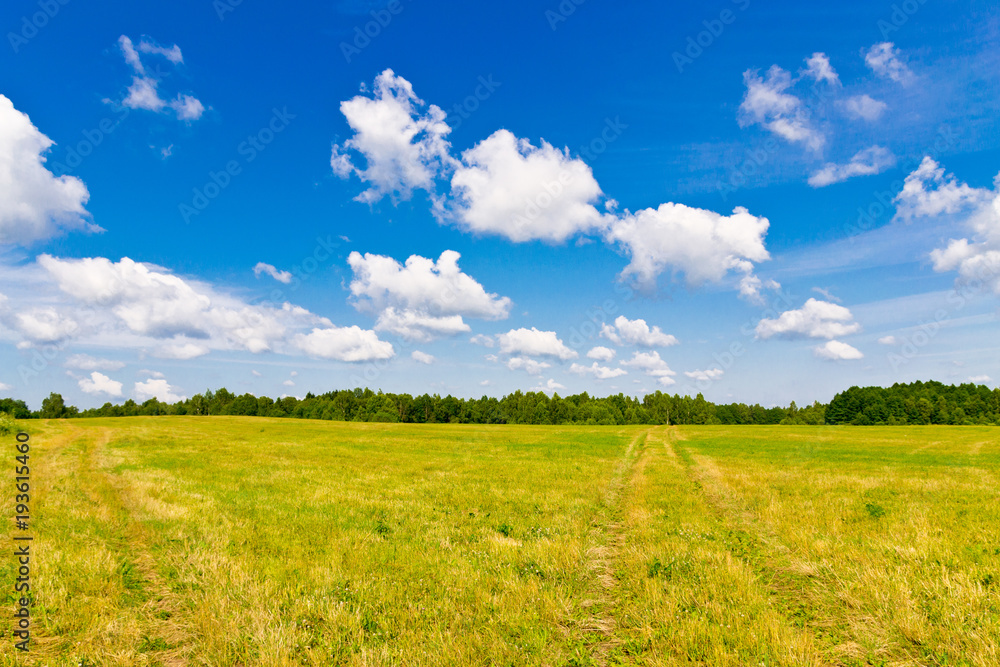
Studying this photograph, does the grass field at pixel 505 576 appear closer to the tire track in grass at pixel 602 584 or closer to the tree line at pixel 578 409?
the tire track in grass at pixel 602 584

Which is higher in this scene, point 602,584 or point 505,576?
point 505,576

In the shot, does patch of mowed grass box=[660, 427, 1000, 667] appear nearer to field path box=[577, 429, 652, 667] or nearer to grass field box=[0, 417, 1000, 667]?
grass field box=[0, 417, 1000, 667]

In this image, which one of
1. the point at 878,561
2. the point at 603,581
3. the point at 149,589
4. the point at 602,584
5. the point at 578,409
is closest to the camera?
the point at 149,589

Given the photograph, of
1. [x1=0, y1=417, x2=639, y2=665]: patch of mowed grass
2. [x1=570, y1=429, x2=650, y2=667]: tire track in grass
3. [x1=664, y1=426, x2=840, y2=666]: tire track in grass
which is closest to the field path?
[x1=570, y1=429, x2=650, y2=667]: tire track in grass

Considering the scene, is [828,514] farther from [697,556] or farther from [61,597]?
[61,597]

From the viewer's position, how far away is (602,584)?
8820 mm

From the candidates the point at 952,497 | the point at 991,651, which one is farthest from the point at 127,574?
the point at 952,497

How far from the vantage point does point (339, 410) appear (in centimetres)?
16138

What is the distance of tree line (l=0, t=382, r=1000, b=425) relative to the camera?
138625mm

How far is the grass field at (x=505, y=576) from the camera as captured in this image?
20.9 ft

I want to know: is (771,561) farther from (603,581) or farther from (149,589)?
(149,589)

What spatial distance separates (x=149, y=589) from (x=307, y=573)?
9.42 feet

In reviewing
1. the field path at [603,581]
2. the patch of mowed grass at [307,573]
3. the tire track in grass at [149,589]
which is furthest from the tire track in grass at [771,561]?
the tire track in grass at [149,589]

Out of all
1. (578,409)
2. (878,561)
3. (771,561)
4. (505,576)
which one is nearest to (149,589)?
(505,576)
